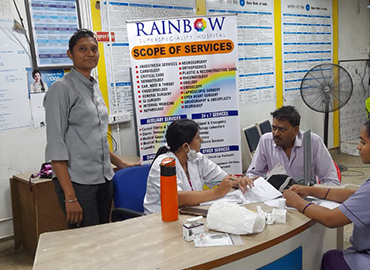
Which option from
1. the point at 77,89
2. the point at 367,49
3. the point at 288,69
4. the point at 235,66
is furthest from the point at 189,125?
the point at 367,49

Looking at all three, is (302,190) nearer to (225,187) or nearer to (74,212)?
(225,187)

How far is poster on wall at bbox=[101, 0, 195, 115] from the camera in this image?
3.55 meters

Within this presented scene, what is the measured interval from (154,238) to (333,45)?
537 cm

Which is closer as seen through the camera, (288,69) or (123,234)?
(123,234)

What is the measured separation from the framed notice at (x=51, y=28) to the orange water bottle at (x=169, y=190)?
6.59 ft

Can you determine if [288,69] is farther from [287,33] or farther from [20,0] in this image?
[20,0]

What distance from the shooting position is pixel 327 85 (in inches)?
188

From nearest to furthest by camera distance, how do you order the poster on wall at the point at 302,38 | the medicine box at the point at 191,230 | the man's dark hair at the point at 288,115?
the medicine box at the point at 191,230 < the man's dark hair at the point at 288,115 < the poster on wall at the point at 302,38

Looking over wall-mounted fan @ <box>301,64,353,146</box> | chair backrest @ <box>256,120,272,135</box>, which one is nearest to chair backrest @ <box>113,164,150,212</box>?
chair backrest @ <box>256,120,272,135</box>

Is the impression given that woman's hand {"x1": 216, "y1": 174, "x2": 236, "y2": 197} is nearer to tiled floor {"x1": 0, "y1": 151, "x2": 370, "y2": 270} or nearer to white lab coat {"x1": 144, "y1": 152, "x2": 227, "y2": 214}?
white lab coat {"x1": 144, "y1": 152, "x2": 227, "y2": 214}

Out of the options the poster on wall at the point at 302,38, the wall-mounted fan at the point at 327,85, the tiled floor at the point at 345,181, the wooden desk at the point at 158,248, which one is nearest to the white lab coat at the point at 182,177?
the wooden desk at the point at 158,248

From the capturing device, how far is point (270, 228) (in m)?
1.54

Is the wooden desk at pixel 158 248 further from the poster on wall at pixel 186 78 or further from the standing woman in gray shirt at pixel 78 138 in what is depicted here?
the poster on wall at pixel 186 78

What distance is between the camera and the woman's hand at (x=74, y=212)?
1856 millimetres
